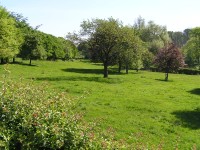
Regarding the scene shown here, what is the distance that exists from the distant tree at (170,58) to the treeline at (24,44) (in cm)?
1700

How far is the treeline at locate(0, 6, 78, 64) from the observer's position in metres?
52.8

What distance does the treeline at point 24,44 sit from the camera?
5283 cm

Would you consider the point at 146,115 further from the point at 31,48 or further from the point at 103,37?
the point at 31,48

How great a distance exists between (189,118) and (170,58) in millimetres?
31689

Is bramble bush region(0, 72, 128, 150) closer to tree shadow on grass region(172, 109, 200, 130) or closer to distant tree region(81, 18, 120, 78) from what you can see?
tree shadow on grass region(172, 109, 200, 130)

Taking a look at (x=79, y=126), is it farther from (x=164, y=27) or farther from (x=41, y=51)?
(x=164, y=27)

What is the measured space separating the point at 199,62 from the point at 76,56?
5208cm

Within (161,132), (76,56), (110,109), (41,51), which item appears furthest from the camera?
(76,56)

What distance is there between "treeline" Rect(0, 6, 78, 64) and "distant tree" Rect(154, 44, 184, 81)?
1700 cm

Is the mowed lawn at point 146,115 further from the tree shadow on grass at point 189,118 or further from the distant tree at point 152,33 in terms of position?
the distant tree at point 152,33

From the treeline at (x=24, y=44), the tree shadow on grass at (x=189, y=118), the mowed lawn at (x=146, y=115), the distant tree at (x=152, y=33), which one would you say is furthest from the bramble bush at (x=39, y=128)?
the distant tree at (x=152, y=33)

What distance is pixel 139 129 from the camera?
20672 millimetres

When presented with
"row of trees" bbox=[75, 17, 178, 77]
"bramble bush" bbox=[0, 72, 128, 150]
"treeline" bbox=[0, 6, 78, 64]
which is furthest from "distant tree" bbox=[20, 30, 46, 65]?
"bramble bush" bbox=[0, 72, 128, 150]

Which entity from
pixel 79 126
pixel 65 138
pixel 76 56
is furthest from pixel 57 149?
pixel 76 56
